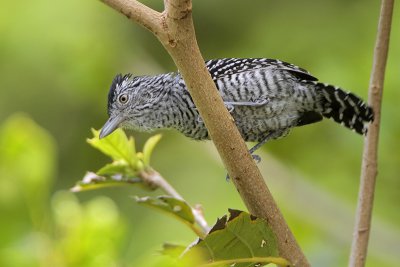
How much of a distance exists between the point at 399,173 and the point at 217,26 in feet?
8.42

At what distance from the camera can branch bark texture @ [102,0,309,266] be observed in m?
2.04

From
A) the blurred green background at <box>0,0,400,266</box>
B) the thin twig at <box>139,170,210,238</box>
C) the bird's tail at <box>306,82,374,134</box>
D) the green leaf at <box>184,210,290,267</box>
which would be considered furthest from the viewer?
the blurred green background at <box>0,0,400,266</box>

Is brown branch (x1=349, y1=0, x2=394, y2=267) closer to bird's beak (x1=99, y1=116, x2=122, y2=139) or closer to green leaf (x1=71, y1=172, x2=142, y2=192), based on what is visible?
green leaf (x1=71, y1=172, x2=142, y2=192)

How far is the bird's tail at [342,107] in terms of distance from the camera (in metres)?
3.22

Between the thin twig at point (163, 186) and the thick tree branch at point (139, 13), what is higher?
the thick tree branch at point (139, 13)

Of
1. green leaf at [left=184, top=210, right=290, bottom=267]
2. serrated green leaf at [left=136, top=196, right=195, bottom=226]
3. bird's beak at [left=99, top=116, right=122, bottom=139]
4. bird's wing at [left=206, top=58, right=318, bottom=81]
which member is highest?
bird's wing at [left=206, top=58, right=318, bottom=81]

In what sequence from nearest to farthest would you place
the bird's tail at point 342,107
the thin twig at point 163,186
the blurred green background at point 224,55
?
the thin twig at point 163,186, the bird's tail at point 342,107, the blurred green background at point 224,55

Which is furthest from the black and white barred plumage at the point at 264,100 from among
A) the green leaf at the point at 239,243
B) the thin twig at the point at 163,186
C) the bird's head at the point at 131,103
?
the green leaf at the point at 239,243

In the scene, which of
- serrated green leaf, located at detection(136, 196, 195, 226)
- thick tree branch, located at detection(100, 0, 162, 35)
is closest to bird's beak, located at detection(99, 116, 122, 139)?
serrated green leaf, located at detection(136, 196, 195, 226)

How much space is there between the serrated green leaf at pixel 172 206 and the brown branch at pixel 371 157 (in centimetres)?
56

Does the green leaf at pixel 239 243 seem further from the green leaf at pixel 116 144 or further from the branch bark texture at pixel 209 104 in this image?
the green leaf at pixel 116 144

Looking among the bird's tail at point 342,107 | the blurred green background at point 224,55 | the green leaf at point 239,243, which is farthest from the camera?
the blurred green background at point 224,55

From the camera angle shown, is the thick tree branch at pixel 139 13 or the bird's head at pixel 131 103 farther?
the bird's head at pixel 131 103

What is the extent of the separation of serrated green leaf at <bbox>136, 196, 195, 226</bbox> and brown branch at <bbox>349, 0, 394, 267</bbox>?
22.1 inches
